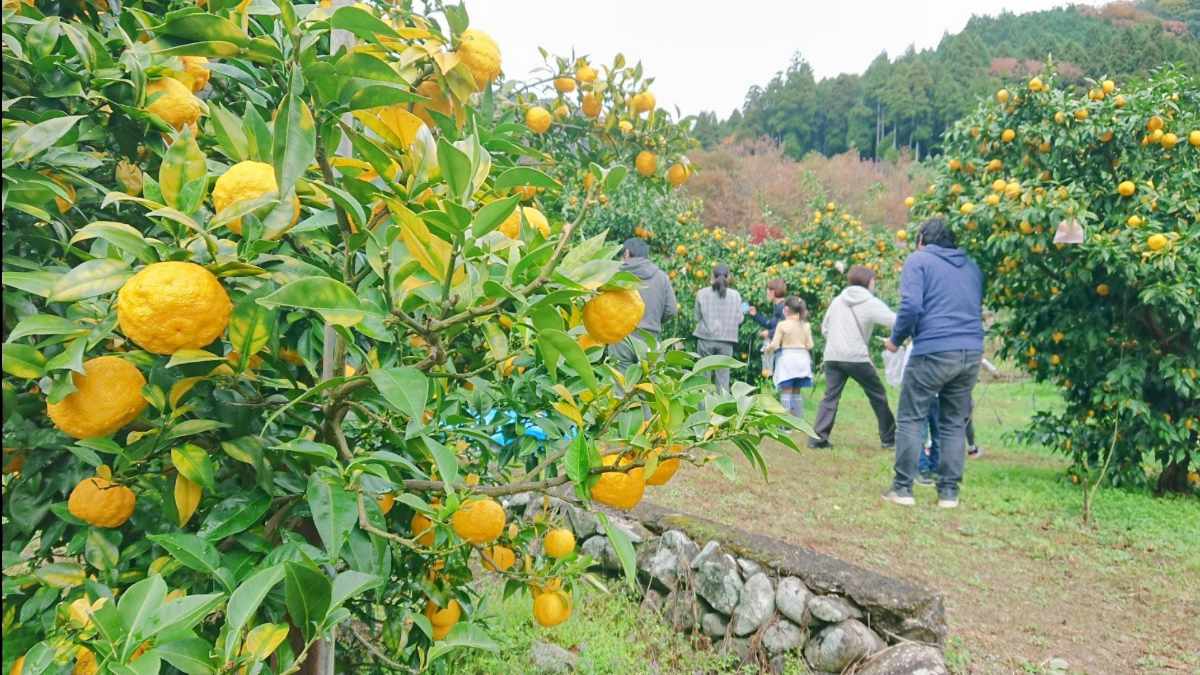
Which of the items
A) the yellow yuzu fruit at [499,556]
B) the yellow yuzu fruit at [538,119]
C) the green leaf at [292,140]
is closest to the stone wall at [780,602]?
the yellow yuzu fruit at [499,556]

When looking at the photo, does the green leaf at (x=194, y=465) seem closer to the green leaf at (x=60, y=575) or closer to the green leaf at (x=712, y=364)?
the green leaf at (x=60, y=575)

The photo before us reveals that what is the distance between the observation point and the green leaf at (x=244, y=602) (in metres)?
0.74

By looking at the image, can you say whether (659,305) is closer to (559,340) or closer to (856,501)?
(856,501)

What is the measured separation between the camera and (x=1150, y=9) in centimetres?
4134

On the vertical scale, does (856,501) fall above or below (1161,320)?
below

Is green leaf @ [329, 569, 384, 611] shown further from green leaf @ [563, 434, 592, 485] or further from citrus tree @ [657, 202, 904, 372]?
citrus tree @ [657, 202, 904, 372]

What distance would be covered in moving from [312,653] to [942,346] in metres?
3.68

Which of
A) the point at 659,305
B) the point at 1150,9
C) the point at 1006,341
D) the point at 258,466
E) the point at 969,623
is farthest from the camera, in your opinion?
the point at 1150,9

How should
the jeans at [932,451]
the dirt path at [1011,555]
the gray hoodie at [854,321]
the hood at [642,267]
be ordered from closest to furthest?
the dirt path at [1011,555], the hood at [642,267], the jeans at [932,451], the gray hoodie at [854,321]

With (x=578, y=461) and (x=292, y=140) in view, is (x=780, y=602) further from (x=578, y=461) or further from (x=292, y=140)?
(x=292, y=140)

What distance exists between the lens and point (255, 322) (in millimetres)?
775

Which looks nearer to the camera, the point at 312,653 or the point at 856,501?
the point at 312,653

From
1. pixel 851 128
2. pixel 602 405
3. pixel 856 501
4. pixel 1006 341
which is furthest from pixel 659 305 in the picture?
pixel 851 128

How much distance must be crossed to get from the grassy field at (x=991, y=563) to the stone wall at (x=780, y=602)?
13cm
